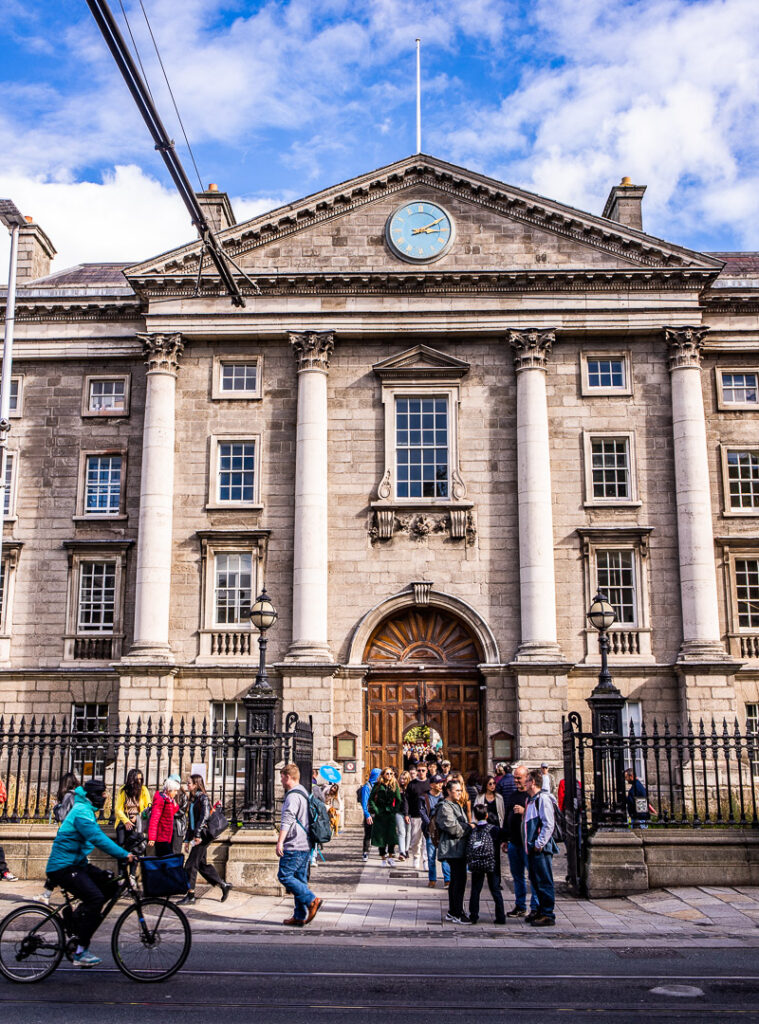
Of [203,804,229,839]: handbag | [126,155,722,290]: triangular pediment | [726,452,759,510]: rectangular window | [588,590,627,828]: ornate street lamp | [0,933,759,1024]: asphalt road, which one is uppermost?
[126,155,722,290]: triangular pediment

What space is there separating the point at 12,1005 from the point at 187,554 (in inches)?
860

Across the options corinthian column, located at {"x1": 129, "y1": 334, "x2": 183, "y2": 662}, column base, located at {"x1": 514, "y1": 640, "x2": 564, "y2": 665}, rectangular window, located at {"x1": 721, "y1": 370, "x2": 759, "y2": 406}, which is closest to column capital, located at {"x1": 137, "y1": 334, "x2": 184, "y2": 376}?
corinthian column, located at {"x1": 129, "y1": 334, "x2": 183, "y2": 662}

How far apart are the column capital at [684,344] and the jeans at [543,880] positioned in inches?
770

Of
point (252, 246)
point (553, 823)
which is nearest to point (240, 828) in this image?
point (553, 823)

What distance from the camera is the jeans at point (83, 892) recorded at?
11.0 m

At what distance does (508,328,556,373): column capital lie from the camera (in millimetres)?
31688

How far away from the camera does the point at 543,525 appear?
99.8ft

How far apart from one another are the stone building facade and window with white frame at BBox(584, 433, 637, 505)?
0.34 feet

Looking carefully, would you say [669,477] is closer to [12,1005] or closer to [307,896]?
[307,896]

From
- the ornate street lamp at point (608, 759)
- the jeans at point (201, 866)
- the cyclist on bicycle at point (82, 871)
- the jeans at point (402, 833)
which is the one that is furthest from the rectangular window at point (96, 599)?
the cyclist on bicycle at point (82, 871)

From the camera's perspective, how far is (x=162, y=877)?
11.1m

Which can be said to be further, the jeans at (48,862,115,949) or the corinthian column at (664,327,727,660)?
the corinthian column at (664,327,727,660)

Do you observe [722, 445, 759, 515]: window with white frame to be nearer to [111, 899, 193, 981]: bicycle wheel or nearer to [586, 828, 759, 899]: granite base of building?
[586, 828, 759, 899]: granite base of building

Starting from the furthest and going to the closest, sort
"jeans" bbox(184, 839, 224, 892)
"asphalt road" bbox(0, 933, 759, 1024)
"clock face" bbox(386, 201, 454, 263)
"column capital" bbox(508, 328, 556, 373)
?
1. "clock face" bbox(386, 201, 454, 263)
2. "column capital" bbox(508, 328, 556, 373)
3. "jeans" bbox(184, 839, 224, 892)
4. "asphalt road" bbox(0, 933, 759, 1024)
